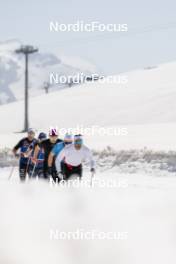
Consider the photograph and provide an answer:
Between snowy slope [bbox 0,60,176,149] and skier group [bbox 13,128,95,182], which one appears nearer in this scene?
skier group [bbox 13,128,95,182]

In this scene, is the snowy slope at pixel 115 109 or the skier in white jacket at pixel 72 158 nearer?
the skier in white jacket at pixel 72 158

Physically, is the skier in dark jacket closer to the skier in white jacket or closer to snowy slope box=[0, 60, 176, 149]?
the skier in white jacket

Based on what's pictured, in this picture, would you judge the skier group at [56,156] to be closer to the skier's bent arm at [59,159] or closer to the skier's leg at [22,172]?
the skier's bent arm at [59,159]

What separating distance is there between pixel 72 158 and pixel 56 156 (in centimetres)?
36

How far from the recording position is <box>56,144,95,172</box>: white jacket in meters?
11.9

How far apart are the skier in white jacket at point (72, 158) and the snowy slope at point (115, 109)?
2315 centimetres

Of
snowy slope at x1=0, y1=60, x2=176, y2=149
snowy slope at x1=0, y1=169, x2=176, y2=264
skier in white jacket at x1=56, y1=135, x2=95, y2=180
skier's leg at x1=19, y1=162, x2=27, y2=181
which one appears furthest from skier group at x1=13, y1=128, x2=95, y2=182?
snowy slope at x1=0, y1=60, x2=176, y2=149

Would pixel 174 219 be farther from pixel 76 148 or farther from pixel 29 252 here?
pixel 76 148

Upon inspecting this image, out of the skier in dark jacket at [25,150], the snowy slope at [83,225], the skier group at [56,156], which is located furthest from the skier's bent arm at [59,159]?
the skier in dark jacket at [25,150]

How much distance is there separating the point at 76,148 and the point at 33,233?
4.36 meters

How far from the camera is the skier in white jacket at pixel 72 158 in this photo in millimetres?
11852

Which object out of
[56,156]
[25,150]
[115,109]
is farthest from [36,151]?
[115,109]

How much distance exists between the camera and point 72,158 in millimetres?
12016

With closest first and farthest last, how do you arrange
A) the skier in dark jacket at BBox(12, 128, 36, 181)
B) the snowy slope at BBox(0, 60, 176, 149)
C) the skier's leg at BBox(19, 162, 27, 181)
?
the skier in dark jacket at BBox(12, 128, 36, 181) → the skier's leg at BBox(19, 162, 27, 181) → the snowy slope at BBox(0, 60, 176, 149)
